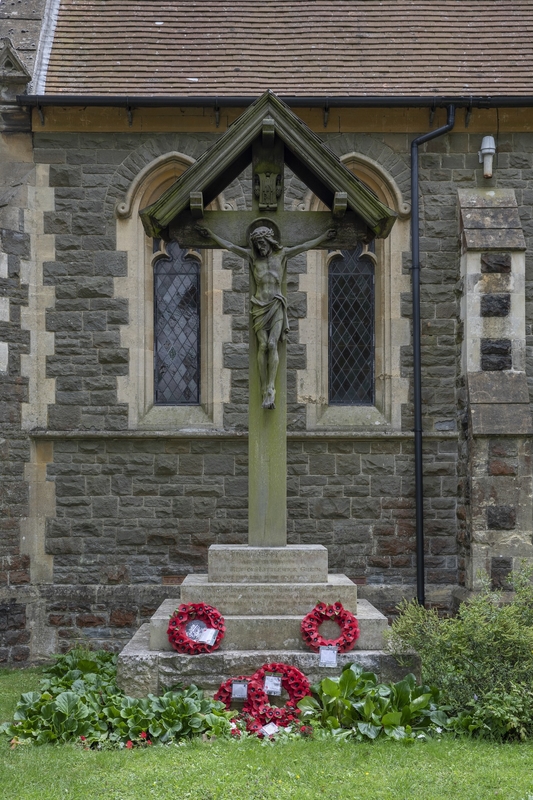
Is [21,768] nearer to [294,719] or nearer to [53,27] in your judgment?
[294,719]

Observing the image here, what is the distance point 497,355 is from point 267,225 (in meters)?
4.09

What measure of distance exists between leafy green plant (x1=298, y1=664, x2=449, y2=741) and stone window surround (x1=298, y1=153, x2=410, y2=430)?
4.81m

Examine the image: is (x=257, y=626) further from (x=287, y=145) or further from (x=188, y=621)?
(x=287, y=145)

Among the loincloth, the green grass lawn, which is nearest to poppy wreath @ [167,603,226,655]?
the green grass lawn

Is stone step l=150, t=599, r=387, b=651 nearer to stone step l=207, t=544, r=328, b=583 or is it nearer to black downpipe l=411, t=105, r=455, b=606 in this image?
stone step l=207, t=544, r=328, b=583

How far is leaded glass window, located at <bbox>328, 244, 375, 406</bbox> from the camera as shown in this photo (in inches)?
433

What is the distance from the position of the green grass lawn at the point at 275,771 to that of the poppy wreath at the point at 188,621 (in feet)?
2.72


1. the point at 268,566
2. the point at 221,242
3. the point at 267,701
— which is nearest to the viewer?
the point at 267,701

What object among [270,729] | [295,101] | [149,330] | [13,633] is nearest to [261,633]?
[270,729]

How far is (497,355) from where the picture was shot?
10211 millimetres

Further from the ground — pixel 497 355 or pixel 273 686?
pixel 497 355

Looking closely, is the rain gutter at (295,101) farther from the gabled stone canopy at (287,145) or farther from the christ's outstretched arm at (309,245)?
the christ's outstretched arm at (309,245)

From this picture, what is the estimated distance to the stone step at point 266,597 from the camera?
21.6ft

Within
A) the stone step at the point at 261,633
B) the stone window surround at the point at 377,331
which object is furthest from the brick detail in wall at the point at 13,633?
the stone step at the point at 261,633
